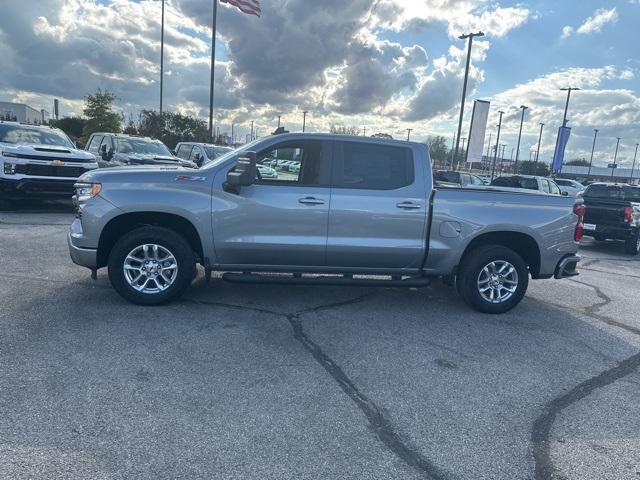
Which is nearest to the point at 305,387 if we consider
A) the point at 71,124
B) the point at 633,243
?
the point at 633,243

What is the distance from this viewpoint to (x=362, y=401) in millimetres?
3539

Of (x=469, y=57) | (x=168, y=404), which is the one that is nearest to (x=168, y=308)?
(x=168, y=404)

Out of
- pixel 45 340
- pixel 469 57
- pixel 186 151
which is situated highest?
pixel 469 57

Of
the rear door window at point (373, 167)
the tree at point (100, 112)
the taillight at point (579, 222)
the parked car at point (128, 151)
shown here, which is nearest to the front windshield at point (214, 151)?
the parked car at point (128, 151)

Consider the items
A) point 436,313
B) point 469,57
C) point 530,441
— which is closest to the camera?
point 530,441

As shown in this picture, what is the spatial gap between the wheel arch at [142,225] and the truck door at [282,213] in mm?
343

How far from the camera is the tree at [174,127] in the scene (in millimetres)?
48625

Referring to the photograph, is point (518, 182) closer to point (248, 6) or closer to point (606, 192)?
point (606, 192)

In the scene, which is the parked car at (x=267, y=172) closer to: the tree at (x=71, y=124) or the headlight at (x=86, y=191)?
the headlight at (x=86, y=191)

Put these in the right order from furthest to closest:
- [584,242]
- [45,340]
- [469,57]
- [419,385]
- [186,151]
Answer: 1. [469,57]
2. [186,151]
3. [584,242]
4. [45,340]
5. [419,385]

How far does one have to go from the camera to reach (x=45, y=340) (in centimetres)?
425

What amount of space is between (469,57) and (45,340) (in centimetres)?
2730

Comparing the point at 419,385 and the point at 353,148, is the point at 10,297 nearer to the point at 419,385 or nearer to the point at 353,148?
the point at 353,148

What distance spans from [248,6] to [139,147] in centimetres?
1057
